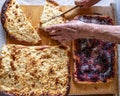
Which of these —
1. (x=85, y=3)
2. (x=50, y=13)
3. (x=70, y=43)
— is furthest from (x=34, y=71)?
(x=85, y=3)

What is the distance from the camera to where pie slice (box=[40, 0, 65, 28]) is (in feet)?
6.94

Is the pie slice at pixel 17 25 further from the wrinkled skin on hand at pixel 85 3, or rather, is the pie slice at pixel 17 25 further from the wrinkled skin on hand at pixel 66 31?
the wrinkled skin on hand at pixel 85 3

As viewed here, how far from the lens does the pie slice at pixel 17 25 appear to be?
208 centimetres

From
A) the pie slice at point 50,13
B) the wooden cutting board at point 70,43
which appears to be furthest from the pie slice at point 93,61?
the pie slice at point 50,13

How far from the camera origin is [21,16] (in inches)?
83.6

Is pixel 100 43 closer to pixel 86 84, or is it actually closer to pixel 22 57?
pixel 86 84

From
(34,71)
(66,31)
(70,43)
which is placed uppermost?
(66,31)

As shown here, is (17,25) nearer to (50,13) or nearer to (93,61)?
(50,13)

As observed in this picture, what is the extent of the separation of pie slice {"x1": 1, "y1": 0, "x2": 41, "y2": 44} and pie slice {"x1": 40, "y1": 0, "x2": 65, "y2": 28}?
3.3 inches

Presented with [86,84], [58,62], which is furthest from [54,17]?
[86,84]

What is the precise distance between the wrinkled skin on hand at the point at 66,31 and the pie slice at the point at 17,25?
0.34 feet

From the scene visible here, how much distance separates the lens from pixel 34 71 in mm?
2031

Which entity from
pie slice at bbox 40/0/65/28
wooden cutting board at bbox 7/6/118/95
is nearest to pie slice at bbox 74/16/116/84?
wooden cutting board at bbox 7/6/118/95

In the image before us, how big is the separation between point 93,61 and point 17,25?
516mm
